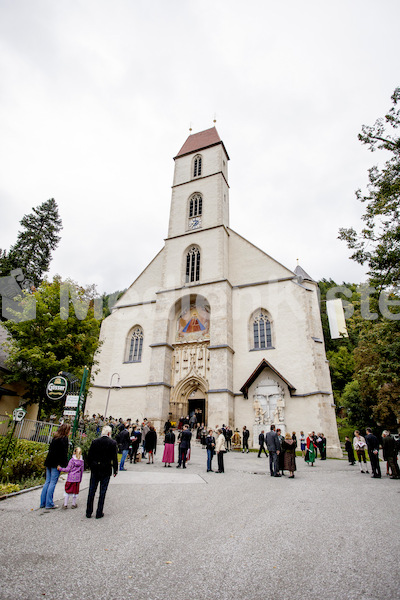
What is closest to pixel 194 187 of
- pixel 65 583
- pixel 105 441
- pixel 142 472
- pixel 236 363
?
pixel 236 363

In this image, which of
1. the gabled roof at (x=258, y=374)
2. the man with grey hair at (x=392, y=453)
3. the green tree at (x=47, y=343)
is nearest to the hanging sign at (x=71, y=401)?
the green tree at (x=47, y=343)

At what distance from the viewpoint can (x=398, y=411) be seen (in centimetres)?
1903

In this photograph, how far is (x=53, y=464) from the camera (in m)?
6.13

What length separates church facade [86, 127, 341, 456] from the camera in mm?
19953

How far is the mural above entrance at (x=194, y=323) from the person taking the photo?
24.0 meters

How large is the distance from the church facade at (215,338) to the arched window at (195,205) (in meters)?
0.10

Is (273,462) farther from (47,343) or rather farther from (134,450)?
(47,343)

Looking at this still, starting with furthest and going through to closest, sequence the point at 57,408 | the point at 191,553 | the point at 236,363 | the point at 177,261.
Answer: the point at 177,261
the point at 236,363
the point at 57,408
the point at 191,553

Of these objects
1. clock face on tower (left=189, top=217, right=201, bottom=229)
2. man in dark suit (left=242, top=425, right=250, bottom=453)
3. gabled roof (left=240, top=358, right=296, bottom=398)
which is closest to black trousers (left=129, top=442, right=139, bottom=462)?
man in dark suit (left=242, top=425, right=250, bottom=453)

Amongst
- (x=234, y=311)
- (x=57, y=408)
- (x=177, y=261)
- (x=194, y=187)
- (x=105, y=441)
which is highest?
(x=194, y=187)

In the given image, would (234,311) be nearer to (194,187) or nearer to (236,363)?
(236,363)

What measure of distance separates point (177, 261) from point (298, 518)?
22365 mm

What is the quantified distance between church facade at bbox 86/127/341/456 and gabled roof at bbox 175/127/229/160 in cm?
423

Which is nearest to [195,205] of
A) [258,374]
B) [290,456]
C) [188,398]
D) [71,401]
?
[258,374]
